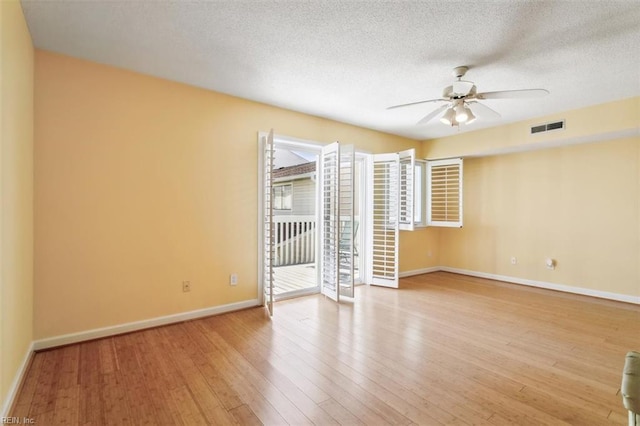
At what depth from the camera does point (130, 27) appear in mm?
2248

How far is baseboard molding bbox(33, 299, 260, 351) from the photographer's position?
2566mm

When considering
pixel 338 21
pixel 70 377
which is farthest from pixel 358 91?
pixel 70 377

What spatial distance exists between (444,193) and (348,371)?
4.14 metres

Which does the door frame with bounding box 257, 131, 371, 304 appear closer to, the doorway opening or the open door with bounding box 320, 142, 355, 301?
the open door with bounding box 320, 142, 355, 301

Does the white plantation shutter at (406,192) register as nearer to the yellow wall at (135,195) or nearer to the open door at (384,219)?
the open door at (384,219)

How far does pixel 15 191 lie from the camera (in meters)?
2.00

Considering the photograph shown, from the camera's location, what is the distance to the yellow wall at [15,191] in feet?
5.66

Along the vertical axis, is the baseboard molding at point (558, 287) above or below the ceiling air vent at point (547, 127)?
below

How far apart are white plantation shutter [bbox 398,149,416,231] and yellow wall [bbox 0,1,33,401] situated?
4177mm

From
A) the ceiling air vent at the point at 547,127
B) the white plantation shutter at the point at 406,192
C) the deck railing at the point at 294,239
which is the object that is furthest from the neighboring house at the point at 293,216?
the ceiling air vent at the point at 547,127

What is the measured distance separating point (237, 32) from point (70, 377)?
8.93ft

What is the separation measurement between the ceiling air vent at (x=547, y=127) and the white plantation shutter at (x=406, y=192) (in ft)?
5.30

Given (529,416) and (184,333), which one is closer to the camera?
(529,416)

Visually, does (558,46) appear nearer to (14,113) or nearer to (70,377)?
(14,113)
